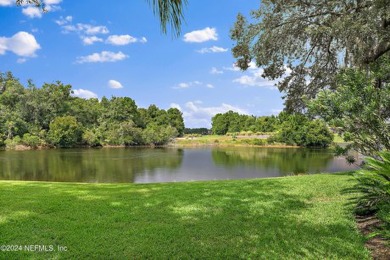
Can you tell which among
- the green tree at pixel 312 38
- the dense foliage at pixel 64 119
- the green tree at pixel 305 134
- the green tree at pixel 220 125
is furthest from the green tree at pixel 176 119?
the green tree at pixel 312 38

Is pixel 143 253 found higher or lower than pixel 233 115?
lower

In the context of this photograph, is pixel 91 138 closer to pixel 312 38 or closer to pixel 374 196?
pixel 312 38

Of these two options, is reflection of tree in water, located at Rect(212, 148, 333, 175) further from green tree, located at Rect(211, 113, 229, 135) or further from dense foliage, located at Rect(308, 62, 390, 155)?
green tree, located at Rect(211, 113, 229, 135)

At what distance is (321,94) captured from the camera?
8.07m

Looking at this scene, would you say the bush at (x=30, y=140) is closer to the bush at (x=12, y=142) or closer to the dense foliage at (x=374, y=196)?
the bush at (x=12, y=142)

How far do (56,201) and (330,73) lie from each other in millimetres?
11629

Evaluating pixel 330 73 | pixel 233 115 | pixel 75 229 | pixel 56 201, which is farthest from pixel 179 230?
pixel 233 115

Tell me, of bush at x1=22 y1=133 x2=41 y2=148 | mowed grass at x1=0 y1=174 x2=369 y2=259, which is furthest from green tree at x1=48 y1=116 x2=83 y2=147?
mowed grass at x1=0 y1=174 x2=369 y2=259

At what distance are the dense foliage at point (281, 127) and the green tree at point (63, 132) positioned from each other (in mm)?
38377

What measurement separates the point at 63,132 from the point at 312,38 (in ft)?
177

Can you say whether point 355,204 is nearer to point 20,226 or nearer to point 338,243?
point 338,243

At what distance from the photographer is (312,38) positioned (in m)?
12.6

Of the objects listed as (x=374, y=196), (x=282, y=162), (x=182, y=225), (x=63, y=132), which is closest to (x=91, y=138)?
(x=63, y=132)

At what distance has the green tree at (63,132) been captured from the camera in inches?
2272
